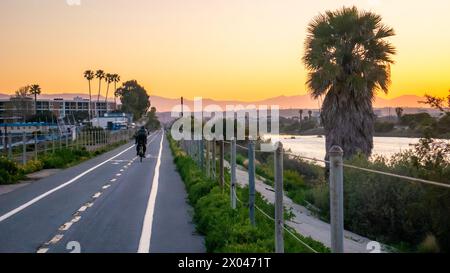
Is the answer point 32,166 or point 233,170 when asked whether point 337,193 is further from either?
point 32,166

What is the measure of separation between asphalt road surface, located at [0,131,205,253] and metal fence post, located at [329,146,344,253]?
165 inches

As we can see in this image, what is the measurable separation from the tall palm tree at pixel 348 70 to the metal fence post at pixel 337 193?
2280 cm

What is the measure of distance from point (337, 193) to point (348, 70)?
81.9 ft

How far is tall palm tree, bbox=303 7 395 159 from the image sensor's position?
93.4 feet

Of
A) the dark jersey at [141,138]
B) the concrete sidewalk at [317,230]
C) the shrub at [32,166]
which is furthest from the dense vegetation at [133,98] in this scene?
the concrete sidewalk at [317,230]

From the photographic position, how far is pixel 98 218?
12.4 metres

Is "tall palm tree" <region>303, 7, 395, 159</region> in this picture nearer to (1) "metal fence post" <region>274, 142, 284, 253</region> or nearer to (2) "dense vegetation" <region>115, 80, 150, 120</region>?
(1) "metal fence post" <region>274, 142, 284, 253</region>

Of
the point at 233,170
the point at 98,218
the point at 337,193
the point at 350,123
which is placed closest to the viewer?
the point at 337,193

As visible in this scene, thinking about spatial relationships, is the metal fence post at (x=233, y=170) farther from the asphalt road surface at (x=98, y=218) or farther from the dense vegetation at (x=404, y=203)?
the dense vegetation at (x=404, y=203)

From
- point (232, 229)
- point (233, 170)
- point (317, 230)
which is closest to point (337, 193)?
point (232, 229)

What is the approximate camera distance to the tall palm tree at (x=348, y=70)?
28453 mm
